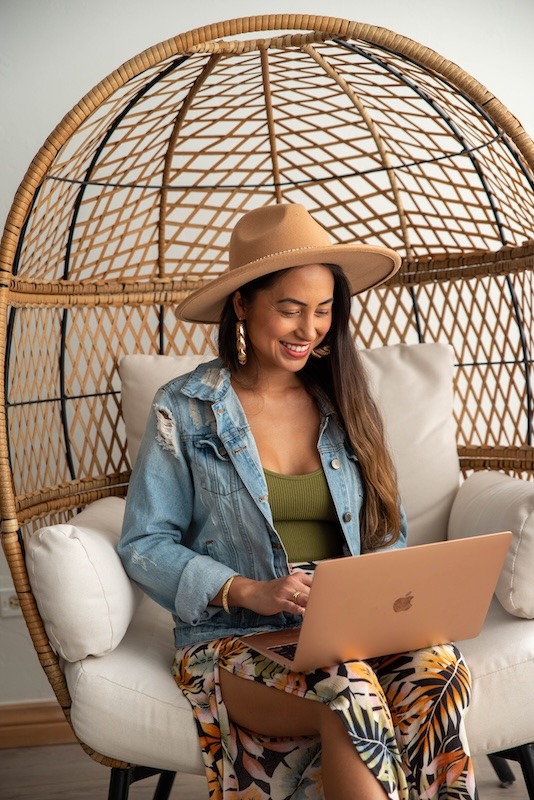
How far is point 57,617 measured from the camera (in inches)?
63.9

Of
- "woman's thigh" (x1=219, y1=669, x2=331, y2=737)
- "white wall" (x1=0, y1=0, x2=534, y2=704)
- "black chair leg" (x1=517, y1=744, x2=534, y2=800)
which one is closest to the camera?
"woman's thigh" (x1=219, y1=669, x2=331, y2=737)

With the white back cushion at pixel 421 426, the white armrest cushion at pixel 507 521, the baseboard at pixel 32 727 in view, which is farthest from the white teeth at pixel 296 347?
the baseboard at pixel 32 727

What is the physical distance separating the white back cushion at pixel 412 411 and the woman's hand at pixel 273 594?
0.62 meters

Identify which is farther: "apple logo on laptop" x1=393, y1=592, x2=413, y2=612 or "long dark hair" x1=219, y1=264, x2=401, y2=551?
"long dark hair" x1=219, y1=264, x2=401, y2=551

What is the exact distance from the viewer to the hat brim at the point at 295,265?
1.70 m

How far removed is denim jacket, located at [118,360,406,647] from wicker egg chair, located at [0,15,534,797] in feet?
1.41

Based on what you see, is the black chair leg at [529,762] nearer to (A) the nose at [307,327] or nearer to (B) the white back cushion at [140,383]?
(A) the nose at [307,327]

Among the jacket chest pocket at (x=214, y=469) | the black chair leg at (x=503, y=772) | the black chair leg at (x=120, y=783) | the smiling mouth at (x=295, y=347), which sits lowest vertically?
the black chair leg at (x=503, y=772)

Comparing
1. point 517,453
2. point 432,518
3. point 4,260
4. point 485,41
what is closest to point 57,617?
point 4,260

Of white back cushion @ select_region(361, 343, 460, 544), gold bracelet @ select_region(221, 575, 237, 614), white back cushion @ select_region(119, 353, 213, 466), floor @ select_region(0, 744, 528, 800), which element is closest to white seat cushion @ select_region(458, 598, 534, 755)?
gold bracelet @ select_region(221, 575, 237, 614)

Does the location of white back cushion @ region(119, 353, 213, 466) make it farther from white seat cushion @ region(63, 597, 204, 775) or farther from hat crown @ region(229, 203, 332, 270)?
white seat cushion @ region(63, 597, 204, 775)

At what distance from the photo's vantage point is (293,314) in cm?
175

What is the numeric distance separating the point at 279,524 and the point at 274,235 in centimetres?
53

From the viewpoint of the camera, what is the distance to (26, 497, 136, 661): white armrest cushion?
162 centimetres
